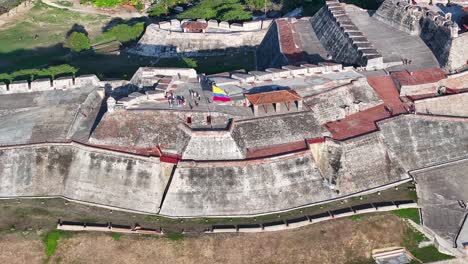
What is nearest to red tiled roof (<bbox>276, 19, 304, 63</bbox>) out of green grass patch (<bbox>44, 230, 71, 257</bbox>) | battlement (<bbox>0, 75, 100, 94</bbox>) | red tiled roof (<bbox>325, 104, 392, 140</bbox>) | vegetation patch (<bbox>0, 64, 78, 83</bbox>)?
red tiled roof (<bbox>325, 104, 392, 140</bbox>)

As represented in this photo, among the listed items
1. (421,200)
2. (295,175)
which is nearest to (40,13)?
(295,175)

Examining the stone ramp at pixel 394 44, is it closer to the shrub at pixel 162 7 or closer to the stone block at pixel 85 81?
the stone block at pixel 85 81

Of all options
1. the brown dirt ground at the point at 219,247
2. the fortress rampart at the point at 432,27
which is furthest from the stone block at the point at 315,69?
the brown dirt ground at the point at 219,247

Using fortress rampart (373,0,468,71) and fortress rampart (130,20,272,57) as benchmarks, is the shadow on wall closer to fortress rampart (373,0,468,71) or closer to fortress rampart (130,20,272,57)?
fortress rampart (130,20,272,57)

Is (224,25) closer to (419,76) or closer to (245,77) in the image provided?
(245,77)

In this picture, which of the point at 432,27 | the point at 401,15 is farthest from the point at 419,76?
the point at 401,15

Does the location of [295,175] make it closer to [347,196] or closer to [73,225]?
[347,196]
